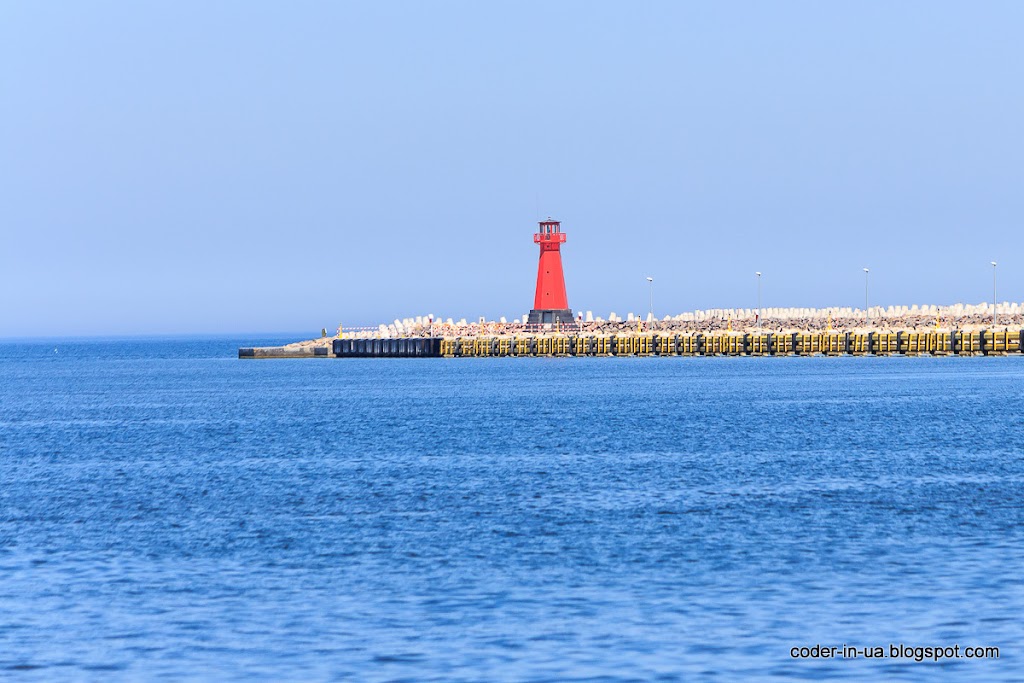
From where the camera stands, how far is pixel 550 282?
111250 mm

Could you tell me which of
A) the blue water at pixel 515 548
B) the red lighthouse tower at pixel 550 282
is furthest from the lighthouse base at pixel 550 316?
the blue water at pixel 515 548

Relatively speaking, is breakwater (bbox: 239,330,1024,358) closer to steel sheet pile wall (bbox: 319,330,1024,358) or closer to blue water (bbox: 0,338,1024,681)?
steel sheet pile wall (bbox: 319,330,1024,358)

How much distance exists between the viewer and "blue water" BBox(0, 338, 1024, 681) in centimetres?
1506

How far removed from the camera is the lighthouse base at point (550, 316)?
115938mm

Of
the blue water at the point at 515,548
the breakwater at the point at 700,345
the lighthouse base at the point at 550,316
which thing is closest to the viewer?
the blue water at the point at 515,548

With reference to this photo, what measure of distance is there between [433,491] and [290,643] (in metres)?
13.8

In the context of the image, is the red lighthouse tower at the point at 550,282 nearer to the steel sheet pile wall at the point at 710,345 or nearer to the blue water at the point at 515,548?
the steel sheet pile wall at the point at 710,345

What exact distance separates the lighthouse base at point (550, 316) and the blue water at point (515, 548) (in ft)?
214

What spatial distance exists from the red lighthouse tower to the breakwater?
10.5ft

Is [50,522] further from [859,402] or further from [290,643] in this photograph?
[859,402]

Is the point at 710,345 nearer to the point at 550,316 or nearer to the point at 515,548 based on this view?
the point at 550,316

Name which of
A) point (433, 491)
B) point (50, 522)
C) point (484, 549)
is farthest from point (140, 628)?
point (433, 491)

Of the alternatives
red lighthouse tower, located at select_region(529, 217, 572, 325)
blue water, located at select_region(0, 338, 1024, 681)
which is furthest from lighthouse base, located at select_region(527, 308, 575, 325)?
blue water, located at select_region(0, 338, 1024, 681)

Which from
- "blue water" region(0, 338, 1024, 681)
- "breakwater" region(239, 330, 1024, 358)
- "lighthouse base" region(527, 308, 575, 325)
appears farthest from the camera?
"lighthouse base" region(527, 308, 575, 325)
